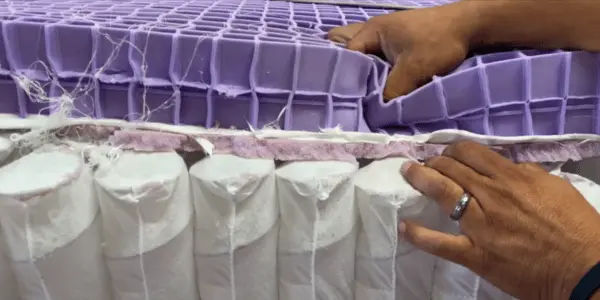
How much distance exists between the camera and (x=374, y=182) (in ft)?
1.78

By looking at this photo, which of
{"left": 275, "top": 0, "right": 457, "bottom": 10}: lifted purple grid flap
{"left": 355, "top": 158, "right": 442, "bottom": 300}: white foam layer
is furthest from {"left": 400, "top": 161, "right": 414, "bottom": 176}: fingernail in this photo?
{"left": 275, "top": 0, "right": 457, "bottom": 10}: lifted purple grid flap

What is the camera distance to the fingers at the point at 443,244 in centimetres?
51

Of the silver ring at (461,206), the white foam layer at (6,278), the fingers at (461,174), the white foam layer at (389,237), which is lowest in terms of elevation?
the white foam layer at (6,278)

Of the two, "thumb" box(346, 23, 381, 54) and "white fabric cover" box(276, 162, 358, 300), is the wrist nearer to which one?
"white fabric cover" box(276, 162, 358, 300)

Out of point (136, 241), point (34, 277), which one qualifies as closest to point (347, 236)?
point (136, 241)

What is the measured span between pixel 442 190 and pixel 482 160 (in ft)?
0.20

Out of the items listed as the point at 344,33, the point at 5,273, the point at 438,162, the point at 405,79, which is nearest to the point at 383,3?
the point at 344,33

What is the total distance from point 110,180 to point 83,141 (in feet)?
Answer: 0.30

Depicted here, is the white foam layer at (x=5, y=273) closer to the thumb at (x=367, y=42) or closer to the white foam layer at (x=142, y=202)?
the white foam layer at (x=142, y=202)

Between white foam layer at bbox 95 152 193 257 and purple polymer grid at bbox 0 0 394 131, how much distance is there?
7cm

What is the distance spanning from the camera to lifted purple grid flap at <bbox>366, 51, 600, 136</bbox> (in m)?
0.58

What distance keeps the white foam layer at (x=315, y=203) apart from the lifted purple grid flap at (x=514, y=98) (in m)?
0.12

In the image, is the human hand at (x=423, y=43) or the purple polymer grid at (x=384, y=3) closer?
the human hand at (x=423, y=43)

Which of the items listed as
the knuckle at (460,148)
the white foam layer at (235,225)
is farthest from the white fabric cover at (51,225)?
the knuckle at (460,148)
